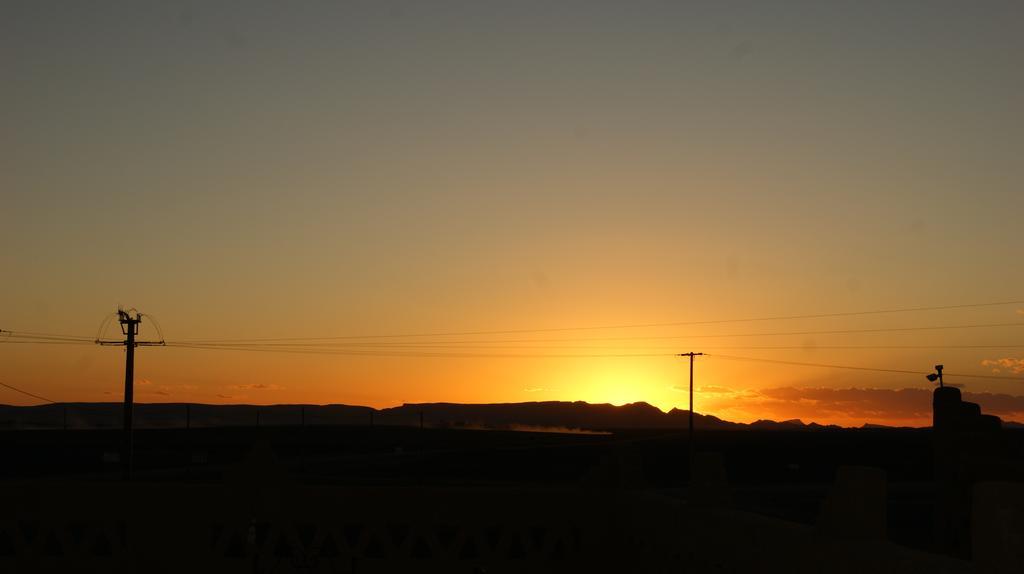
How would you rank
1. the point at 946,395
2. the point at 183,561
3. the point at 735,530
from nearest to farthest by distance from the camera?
1. the point at 735,530
2. the point at 183,561
3. the point at 946,395

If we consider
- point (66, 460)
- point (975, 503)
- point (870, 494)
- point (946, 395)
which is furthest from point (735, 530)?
point (66, 460)

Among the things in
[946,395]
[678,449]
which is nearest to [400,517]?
[946,395]

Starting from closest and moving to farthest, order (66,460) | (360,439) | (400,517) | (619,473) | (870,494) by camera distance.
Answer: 1. (870,494)
2. (400,517)
3. (619,473)
4. (66,460)
5. (360,439)

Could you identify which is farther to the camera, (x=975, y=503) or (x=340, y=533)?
(x=340, y=533)

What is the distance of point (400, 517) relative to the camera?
54.8ft

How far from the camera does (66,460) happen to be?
105 m

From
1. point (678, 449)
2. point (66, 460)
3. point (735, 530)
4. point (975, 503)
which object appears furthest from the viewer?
point (678, 449)

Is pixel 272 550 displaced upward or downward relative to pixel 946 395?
downward

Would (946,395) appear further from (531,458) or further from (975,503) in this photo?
(531,458)

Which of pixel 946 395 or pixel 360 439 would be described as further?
pixel 360 439

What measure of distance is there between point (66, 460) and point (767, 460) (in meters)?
76.8

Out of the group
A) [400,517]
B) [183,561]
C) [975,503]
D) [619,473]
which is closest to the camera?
[975,503]

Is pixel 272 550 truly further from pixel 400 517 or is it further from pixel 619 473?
pixel 619 473

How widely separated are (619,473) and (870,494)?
953 centimetres
